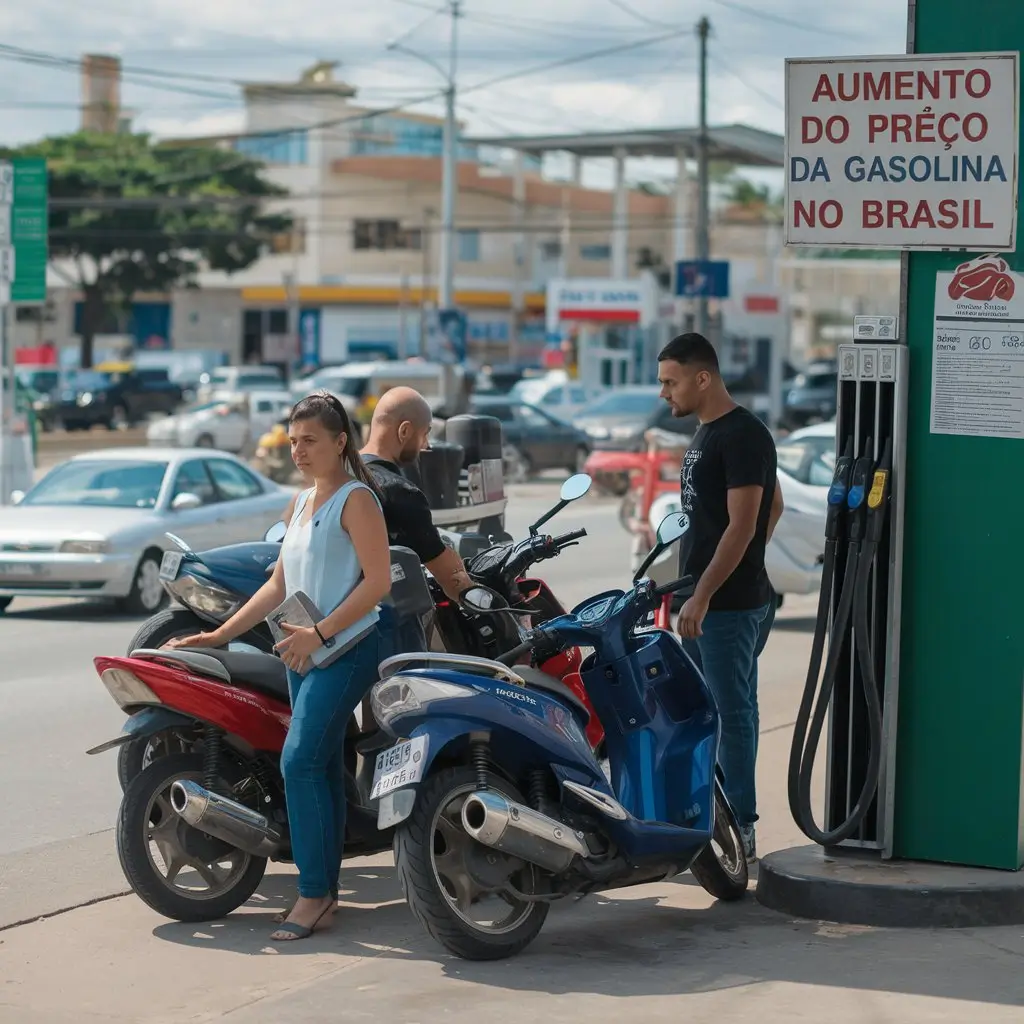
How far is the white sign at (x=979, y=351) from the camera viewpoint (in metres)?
6.06

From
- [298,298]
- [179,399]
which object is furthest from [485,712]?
[298,298]

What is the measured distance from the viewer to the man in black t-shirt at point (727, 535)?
261 inches

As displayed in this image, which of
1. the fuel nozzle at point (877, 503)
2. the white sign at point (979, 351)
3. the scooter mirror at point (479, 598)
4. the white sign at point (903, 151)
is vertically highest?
the white sign at point (903, 151)

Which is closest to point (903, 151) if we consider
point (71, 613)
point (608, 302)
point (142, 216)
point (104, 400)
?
point (71, 613)

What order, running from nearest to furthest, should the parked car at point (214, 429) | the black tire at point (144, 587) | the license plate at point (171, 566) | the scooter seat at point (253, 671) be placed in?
the scooter seat at point (253, 671) → the license plate at point (171, 566) → the black tire at point (144, 587) → the parked car at point (214, 429)

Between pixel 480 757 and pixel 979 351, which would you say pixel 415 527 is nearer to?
pixel 480 757

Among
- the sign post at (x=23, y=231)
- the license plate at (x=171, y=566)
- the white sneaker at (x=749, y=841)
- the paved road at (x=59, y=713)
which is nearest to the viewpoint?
the white sneaker at (x=749, y=841)

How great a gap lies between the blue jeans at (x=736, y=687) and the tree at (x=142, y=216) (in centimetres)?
6259

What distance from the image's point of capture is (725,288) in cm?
3875

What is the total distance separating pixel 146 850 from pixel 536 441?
29.4m

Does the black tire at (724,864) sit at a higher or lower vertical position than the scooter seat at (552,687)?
lower

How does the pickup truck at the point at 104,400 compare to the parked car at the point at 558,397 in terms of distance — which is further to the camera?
the pickup truck at the point at 104,400

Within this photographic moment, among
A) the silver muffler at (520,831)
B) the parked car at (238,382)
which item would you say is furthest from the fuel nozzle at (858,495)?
the parked car at (238,382)

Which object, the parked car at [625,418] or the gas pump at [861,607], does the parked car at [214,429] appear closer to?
the parked car at [625,418]
